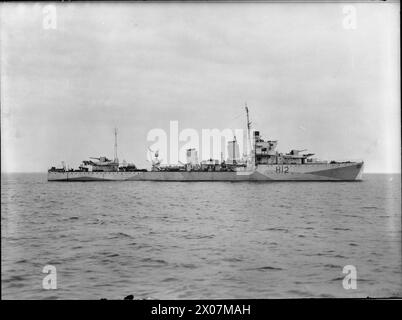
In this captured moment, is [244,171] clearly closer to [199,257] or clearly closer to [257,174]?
[257,174]

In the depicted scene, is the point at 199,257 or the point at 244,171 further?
the point at 244,171

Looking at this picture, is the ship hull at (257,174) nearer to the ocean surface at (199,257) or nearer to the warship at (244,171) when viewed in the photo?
the warship at (244,171)

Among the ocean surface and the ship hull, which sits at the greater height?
the ship hull

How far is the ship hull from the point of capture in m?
28.6

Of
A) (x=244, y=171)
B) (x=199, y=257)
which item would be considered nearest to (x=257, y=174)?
(x=244, y=171)

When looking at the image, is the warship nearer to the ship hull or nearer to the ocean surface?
the ship hull

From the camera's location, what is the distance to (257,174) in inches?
1139

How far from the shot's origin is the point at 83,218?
37.0ft

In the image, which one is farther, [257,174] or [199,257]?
[257,174]

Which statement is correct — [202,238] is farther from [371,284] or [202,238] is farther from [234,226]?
[371,284]

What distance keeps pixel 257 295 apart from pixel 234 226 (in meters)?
3.47

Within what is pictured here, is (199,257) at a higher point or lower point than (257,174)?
lower

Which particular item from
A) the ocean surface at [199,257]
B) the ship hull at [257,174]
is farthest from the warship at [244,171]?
the ocean surface at [199,257]

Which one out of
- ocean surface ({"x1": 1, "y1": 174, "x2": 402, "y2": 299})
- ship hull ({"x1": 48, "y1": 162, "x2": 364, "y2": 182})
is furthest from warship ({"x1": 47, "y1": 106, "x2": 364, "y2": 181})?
ocean surface ({"x1": 1, "y1": 174, "x2": 402, "y2": 299})
